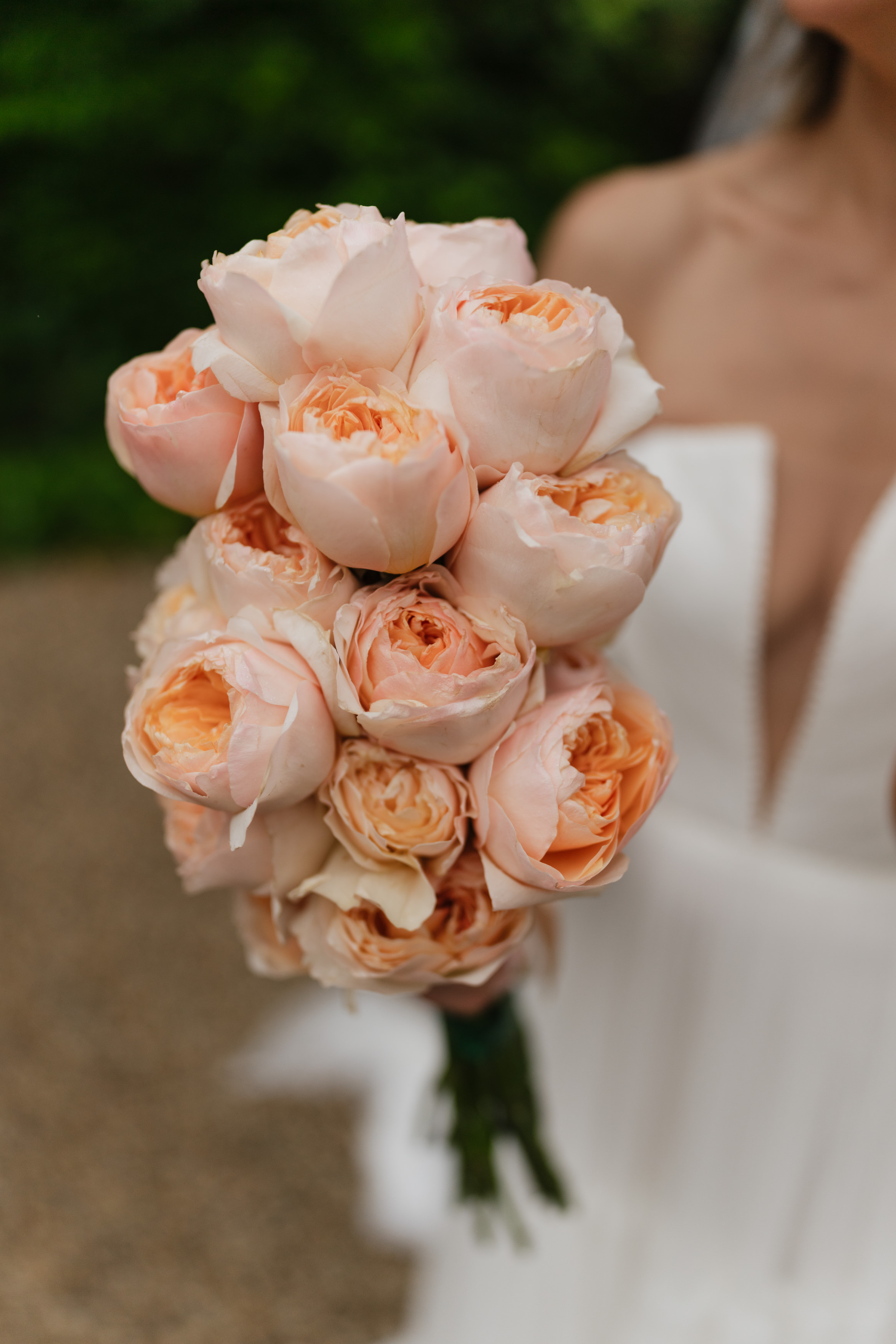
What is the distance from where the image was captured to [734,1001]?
49.5 inches

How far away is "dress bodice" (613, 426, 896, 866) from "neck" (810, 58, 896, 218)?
0.29m

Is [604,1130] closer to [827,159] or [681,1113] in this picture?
[681,1113]

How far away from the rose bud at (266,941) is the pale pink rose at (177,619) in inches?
7.3

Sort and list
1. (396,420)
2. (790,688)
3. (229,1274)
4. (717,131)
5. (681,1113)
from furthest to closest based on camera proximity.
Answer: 1. (229,1274)
2. (717,131)
3. (681,1113)
4. (790,688)
5. (396,420)

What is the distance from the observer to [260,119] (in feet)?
13.6

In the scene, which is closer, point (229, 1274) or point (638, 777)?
point (638, 777)

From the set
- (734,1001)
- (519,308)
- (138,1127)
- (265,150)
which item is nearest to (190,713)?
(519,308)

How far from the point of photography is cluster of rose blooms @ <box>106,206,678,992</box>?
0.49m

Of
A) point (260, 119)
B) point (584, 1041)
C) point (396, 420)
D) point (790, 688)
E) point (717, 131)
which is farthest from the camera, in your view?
point (260, 119)

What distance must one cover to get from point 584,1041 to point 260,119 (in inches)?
155

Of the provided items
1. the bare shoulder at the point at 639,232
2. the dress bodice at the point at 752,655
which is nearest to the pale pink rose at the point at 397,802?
the dress bodice at the point at 752,655

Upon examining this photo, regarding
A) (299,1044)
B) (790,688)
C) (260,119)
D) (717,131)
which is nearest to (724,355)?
(790,688)

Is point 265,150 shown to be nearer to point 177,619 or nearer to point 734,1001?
point 734,1001

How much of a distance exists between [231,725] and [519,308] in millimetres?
251
